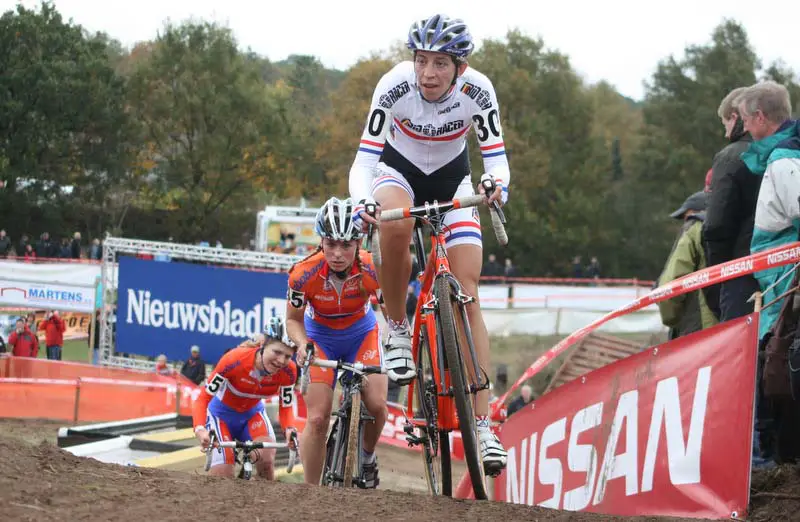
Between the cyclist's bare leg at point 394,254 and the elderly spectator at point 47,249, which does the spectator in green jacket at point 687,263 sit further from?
the elderly spectator at point 47,249

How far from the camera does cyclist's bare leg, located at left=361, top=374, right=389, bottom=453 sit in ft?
26.7

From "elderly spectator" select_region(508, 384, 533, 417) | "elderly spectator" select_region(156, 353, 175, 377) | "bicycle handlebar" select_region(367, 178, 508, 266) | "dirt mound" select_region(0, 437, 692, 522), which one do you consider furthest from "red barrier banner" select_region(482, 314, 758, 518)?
"elderly spectator" select_region(156, 353, 175, 377)

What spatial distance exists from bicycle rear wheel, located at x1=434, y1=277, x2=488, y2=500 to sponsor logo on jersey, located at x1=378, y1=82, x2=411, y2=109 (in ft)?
4.28

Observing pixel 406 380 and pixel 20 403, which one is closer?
pixel 406 380

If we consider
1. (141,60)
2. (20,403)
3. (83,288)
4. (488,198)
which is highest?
(141,60)

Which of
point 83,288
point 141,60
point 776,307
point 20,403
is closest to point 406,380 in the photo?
point 776,307

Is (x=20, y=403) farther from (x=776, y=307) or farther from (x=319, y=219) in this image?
(x=776, y=307)

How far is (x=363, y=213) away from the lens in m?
6.22

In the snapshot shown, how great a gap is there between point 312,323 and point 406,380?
1.85 m

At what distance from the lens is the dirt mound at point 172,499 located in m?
5.18

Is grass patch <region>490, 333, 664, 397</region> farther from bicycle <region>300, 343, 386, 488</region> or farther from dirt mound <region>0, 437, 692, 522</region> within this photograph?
dirt mound <region>0, 437, 692, 522</region>

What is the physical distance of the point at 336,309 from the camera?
8.24 metres

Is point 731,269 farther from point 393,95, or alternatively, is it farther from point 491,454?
point 393,95

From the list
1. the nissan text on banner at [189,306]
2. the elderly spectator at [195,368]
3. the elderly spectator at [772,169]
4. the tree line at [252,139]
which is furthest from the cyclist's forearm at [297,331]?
the tree line at [252,139]
